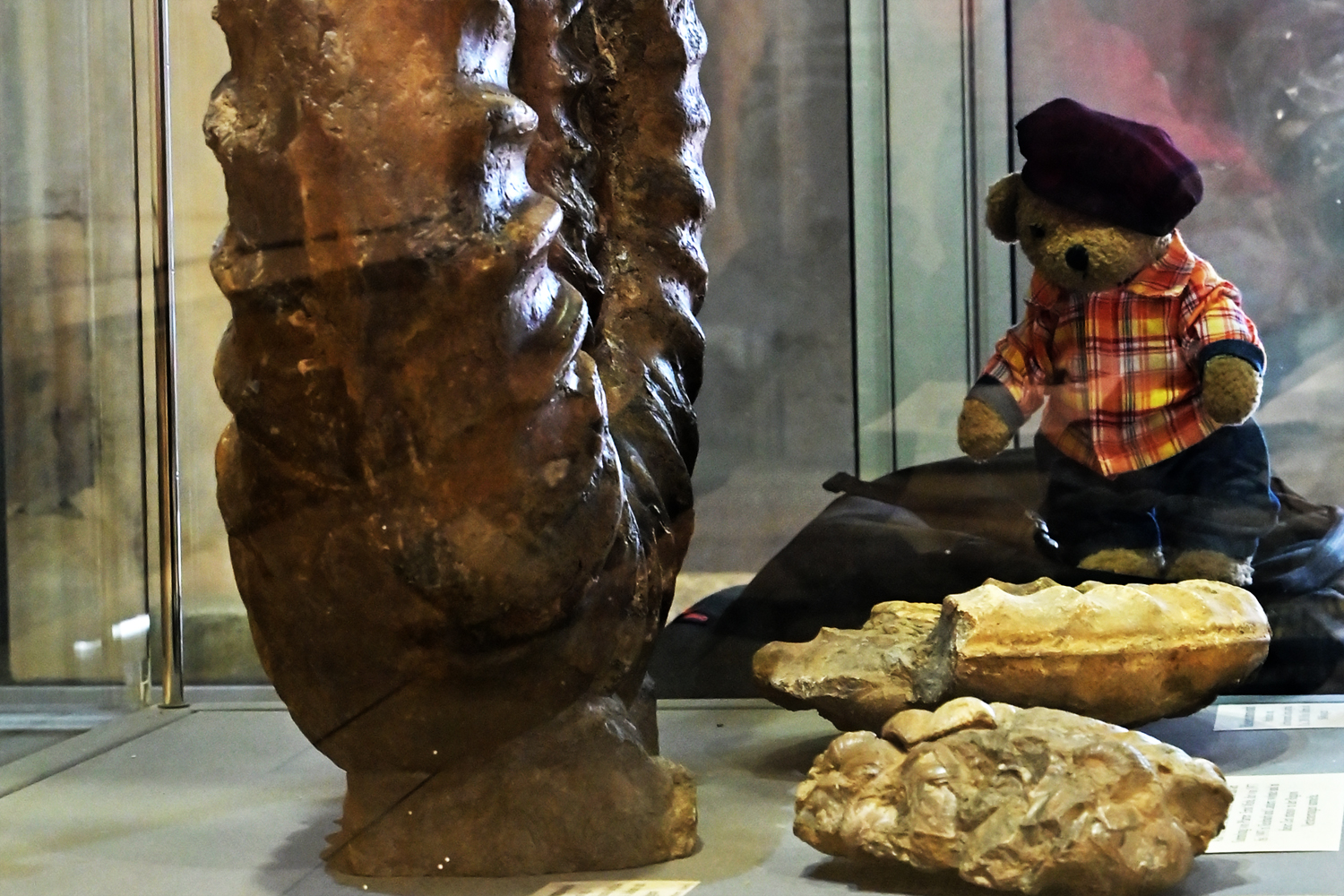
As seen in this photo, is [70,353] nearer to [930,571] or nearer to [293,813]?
[293,813]

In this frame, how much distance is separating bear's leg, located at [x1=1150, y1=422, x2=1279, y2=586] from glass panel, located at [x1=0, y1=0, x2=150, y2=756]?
40.8 inches

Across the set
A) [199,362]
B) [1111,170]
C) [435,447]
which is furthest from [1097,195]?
[199,362]

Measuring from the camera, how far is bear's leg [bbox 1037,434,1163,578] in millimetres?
1286

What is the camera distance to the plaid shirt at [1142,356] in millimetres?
1264

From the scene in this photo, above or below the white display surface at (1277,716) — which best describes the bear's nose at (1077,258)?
above

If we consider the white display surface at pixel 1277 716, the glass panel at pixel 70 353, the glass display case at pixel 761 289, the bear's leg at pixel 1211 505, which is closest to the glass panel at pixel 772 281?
the glass display case at pixel 761 289

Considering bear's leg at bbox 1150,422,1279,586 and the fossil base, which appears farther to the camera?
bear's leg at bbox 1150,422,1279,586

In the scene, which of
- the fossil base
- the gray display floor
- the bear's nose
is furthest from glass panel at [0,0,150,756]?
the bear's nose

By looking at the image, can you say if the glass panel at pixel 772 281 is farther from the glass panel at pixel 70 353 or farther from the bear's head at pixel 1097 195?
the glass panel at pixel 70 353

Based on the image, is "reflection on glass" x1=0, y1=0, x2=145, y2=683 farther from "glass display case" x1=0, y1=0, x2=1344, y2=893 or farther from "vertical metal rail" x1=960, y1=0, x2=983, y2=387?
"vertical metal rail" x1=960, y1=0, x2=983, y2=387

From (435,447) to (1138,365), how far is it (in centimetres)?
73

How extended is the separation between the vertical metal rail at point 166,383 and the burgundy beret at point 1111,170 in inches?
33.4

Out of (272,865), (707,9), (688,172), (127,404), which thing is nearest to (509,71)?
(688,172)

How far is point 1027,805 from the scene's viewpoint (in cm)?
78
